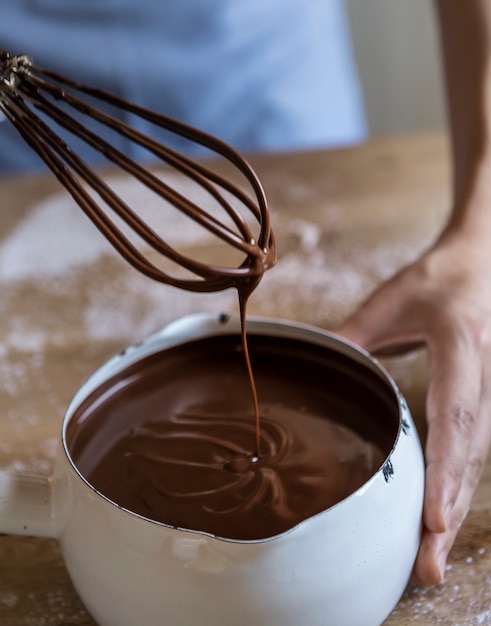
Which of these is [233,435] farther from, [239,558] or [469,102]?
[469,102]

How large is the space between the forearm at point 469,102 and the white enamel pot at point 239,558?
33cm

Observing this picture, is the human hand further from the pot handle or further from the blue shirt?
the blue shirt

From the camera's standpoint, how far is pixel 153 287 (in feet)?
2.91

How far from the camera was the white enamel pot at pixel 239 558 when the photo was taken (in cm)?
42

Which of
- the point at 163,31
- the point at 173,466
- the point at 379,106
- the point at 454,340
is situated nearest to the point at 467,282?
the point at 454,340

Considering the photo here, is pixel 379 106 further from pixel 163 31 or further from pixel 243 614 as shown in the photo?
pixel 243 614

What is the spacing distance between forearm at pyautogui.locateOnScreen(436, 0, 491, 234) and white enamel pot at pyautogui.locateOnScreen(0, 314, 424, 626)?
0.33 metres

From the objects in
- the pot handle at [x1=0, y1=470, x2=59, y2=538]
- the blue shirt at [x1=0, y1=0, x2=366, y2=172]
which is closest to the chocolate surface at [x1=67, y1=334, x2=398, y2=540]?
the pot handle at [x1=0, y1=470, x2=59, y2=538]

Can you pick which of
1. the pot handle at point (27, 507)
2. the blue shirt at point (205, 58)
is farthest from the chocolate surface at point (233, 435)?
the blue shirt at point (205, 58)

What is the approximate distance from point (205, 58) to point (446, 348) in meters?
0.67

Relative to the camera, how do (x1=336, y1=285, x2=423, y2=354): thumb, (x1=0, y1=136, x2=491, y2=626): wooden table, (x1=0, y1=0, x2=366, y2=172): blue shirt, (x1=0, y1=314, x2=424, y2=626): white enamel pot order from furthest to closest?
A: (x1=0, y1=0, x2=366, y2=172): blue shirt < (x1=336, y1=285, x2=423, y2=354): thumb < (x1=0, y1=136, x2=491, y2=626): wooden table < (x1=0, y1=314, x2=424, y2=626): white enamel pot

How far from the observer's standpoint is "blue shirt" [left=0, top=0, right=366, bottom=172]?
3.54ft

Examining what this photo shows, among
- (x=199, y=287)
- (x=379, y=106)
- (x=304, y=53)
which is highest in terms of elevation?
(x=199, y=287)

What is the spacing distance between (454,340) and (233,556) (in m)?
0.29
